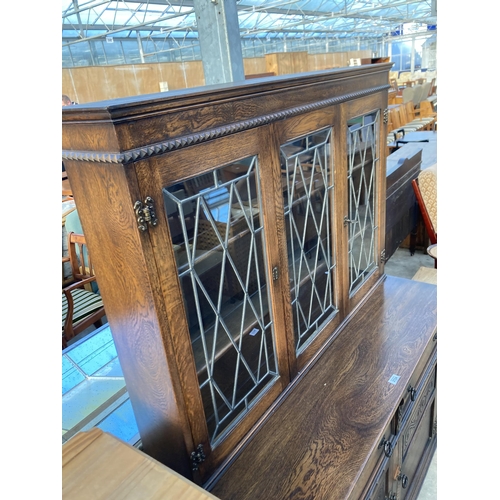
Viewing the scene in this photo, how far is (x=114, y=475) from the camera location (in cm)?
55

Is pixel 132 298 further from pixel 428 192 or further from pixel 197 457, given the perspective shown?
pixel 428 192

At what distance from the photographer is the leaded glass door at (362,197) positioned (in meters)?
1.22

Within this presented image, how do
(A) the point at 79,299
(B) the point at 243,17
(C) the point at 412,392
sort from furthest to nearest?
(B) the point at 243,17
(A) the point at 79,299
(C) the point at 412,392

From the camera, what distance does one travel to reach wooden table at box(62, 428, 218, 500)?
0.52m

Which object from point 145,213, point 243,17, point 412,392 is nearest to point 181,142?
point 145,213

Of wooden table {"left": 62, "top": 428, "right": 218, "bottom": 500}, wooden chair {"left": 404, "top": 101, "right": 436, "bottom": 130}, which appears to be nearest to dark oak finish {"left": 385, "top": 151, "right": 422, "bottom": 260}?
wooden table {"left": 62, "top": 428, "right": 218, "bottom": 500}

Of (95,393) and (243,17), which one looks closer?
(95,393)

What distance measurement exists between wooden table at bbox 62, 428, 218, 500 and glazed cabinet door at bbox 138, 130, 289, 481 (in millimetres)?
183

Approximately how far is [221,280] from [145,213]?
10.0 inches

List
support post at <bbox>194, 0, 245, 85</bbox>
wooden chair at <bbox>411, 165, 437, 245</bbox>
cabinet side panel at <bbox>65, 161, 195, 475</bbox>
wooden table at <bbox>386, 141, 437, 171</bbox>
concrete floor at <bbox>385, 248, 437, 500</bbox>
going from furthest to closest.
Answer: concrete floor at <bbox>385, 248, 437, 500</bbox>
wooden table at <bbox>386, 141, 437, 171</bbox>
wooden chair at <bbox>411, 165, 437, 245</bbox>
support post at <bbox>194, 0, 245, 85</bbox>
cabinet side panel at <bbox>65, 161, 195, 475</bbox>

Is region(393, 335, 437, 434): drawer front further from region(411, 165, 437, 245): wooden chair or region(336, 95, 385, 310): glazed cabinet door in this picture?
region(411, 165, 437, 245): wooden chair

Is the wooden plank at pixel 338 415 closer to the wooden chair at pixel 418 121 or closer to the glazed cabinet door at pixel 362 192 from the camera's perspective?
the glazed cabinet door at pixel 362 192
